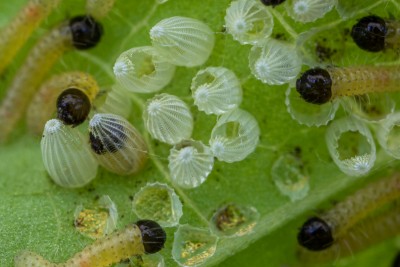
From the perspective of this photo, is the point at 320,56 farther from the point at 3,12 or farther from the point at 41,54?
the point at 3,12

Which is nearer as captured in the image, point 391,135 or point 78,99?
point 391,135

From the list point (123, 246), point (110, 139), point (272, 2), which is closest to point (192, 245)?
point (123, 246)

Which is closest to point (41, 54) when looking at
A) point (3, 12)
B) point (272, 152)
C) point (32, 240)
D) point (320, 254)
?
point (3, 12)

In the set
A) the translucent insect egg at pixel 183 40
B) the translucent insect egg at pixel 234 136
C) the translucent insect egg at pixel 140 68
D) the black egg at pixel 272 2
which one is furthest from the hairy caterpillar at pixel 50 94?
the black egg at pixel 272 2

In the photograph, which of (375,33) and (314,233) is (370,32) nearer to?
(375,33)

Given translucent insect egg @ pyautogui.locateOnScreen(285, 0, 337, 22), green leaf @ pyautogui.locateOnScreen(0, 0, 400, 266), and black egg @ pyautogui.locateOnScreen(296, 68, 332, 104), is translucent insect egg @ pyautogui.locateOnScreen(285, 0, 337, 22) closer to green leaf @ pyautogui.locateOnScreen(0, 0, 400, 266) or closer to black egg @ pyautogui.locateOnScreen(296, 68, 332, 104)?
green leaf @ pyautogui.locateOnScreen(0, 0, 400, 266)

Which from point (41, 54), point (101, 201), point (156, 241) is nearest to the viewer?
point (156, 241)

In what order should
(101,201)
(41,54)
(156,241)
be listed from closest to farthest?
(156,241) → (101,201) → (41,54)

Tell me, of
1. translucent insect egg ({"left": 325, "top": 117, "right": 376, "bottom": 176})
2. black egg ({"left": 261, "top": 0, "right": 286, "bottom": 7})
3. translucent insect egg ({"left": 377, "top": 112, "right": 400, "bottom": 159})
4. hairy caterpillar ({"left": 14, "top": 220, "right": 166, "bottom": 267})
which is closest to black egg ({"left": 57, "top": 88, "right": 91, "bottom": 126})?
hairy caterpillar ({"left": 14, "top": 220, "right": 166, "bottom": 267})
